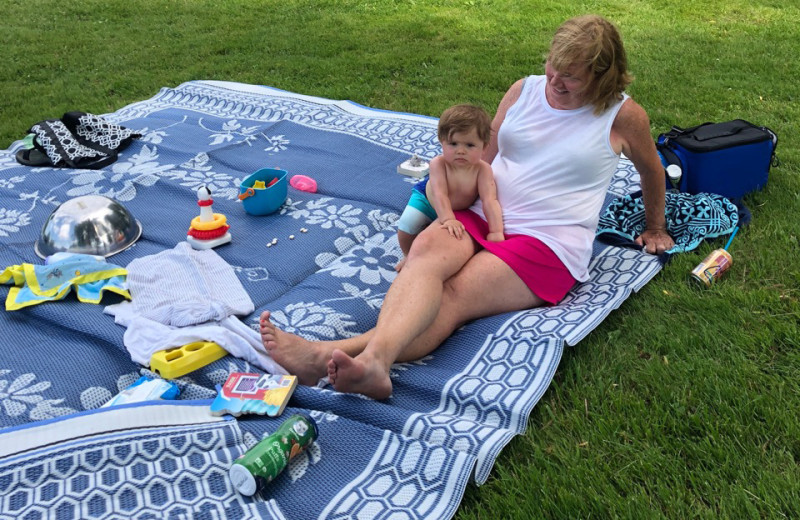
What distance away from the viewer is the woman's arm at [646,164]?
3.16m

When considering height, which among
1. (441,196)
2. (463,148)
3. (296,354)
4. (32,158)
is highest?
(463,148)

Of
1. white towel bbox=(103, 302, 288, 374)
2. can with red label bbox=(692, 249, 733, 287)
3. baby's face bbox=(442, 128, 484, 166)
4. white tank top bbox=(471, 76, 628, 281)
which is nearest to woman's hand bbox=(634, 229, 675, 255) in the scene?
can with red label bbox=(692, 249, 733, 287)

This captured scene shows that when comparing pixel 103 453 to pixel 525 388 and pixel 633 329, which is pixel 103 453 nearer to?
pixel 525 388

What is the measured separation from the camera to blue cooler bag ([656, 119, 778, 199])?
3900mm

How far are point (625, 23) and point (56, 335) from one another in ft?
25.4

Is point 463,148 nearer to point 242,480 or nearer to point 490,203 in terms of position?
point 490,203

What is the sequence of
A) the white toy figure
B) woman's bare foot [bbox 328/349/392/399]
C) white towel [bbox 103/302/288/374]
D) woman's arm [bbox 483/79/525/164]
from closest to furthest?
woman's bare foot [bbox 328/349/392/399]
white towel [bbox 103/302/288/374]
woman's arm [bbox 483/79/525/164]
the white toy figure

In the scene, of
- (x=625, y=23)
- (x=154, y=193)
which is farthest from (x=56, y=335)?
(x=625, y=23)

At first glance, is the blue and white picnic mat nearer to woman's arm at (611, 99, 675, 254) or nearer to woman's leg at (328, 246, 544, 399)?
woman's leg at (328, 246, 544, 399)

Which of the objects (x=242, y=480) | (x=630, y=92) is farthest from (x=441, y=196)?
(x=630, y=92)

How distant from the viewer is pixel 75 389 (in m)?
2.66

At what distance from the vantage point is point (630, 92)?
625cm

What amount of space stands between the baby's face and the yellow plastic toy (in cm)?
129

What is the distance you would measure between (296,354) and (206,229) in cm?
129
